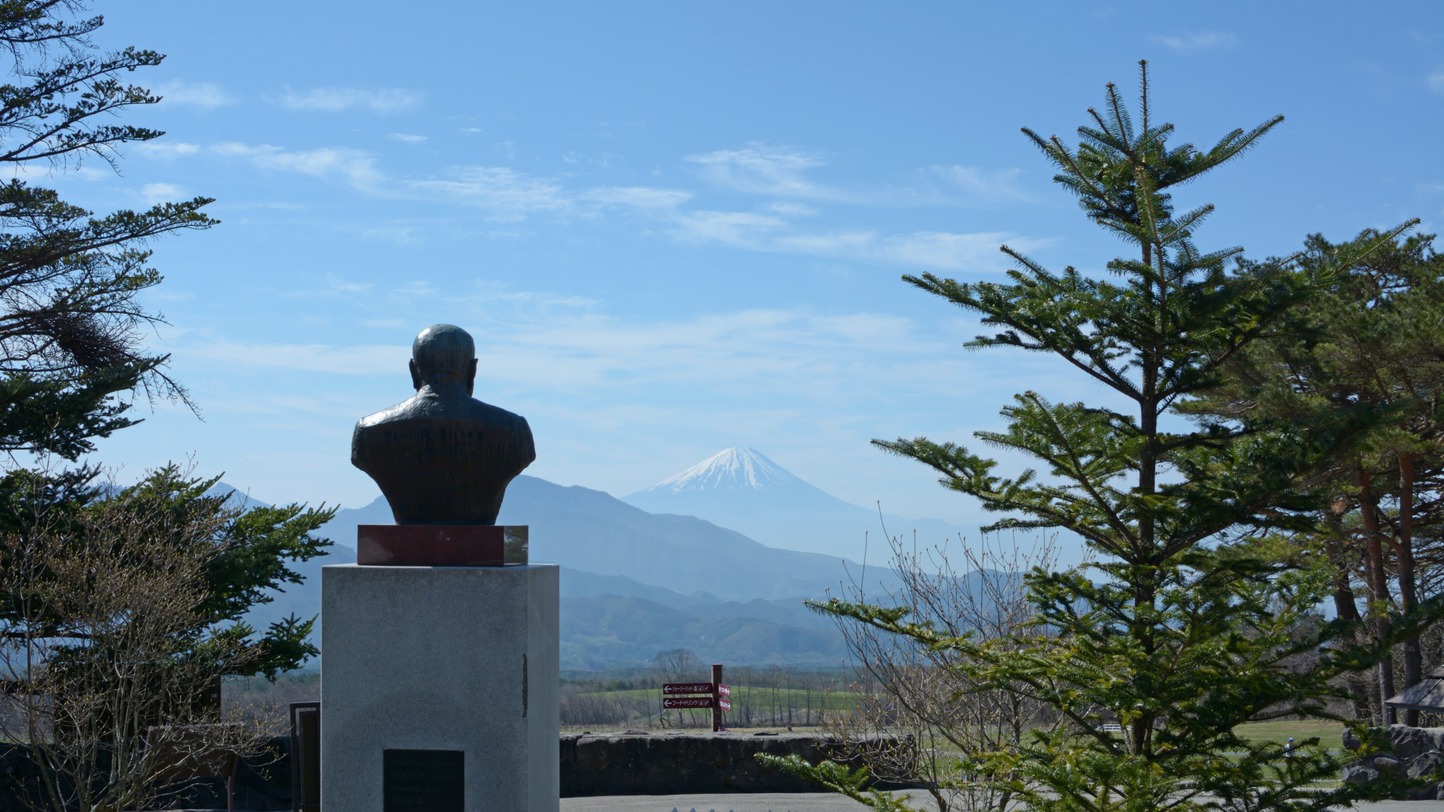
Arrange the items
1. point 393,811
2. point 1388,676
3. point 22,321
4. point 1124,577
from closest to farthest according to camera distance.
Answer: point 393,811, point 1124,577, point 22,321, point 1388,676

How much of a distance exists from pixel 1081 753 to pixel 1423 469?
1397cm

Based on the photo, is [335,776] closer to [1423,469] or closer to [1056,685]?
[1056,685]

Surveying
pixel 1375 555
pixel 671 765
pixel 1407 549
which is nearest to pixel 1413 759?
pixel 1407 549

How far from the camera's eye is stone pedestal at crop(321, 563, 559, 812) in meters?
5.55

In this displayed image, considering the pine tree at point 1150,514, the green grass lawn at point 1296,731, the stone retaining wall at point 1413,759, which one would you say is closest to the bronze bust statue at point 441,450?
the pine tree at point 1150,514

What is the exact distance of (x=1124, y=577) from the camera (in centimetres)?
625

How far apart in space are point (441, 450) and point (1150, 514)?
3432 millimetres

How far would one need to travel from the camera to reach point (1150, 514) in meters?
6.20

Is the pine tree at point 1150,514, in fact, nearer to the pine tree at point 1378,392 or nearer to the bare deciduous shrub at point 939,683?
the bare deciduous shrub at point 939,683

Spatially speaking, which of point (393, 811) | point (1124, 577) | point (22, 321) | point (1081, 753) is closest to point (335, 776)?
point (393, 811)

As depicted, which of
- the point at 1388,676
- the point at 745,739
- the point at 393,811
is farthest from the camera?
the point at 1388,676

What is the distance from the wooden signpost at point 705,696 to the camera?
15570mm

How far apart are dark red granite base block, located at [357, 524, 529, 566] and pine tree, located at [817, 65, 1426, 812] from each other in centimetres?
189

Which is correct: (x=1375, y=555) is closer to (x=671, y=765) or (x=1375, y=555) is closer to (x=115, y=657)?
(x=671, y=765)
